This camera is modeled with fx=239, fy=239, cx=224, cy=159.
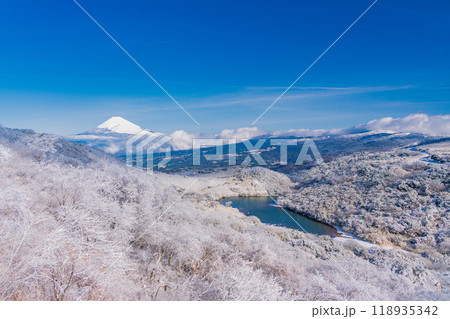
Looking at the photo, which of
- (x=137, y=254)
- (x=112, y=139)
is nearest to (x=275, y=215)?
(x=137, y=254)

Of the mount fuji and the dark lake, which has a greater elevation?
the mount fuji

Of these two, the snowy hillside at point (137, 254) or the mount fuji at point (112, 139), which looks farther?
the mount fuji at point (112, 139)

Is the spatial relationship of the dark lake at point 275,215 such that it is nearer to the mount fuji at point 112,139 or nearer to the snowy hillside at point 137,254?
the snowy hillside at point 137,254

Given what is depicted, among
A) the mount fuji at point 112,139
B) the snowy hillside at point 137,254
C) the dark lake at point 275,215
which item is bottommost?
the dark lake at point 275,215

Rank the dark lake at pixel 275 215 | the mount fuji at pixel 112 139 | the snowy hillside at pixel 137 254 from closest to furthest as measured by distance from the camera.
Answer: the snowy hillside at pixel 137 254, the dark lake at pixel 275 215, the mount fuji at pixel 112 139

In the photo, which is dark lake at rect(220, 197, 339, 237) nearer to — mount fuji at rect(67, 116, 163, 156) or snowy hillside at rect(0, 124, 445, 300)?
snowy hillside at rect(0, 124, 445, 300)

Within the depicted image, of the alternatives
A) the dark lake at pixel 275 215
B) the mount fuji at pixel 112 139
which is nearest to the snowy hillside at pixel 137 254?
the dark lake at pixel 275 215

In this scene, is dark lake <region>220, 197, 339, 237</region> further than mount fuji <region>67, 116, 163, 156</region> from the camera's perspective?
No

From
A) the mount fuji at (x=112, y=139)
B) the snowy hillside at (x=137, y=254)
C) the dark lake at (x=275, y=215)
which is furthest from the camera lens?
the mount fuji at (x=112, y=139)

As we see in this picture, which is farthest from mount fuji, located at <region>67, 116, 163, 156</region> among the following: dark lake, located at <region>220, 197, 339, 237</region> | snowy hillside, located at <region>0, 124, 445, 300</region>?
snowy hillside, located at <region>0, 124, 445, 300</region>

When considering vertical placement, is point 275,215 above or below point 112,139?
below

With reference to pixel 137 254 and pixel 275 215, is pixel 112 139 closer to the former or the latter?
pixel 275 215

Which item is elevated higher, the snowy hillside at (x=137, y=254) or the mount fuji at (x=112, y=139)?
the mount fuji at (x=112, y=139)
